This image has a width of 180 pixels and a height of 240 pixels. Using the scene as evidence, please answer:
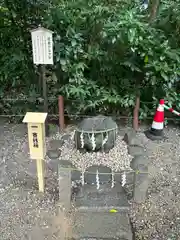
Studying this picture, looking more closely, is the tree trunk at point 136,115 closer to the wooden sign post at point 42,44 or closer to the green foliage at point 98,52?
the green foliage at point 98,52

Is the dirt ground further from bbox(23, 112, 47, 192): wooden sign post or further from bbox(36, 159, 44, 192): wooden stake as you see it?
bbox(23, 112, 47, 192): wooden sign post

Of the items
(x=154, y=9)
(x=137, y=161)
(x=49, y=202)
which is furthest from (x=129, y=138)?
(x=154, y=9)

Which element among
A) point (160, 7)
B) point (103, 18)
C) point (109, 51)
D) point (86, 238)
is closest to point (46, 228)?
point (86, 238)

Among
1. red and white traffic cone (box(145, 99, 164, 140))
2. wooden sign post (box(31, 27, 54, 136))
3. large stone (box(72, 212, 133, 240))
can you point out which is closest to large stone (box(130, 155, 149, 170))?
large stone (box(72, 212, 133, 240))

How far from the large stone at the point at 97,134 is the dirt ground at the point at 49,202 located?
512 millimetres

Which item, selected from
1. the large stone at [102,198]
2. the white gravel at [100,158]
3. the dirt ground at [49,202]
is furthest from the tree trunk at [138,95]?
the large stone at [102,198]

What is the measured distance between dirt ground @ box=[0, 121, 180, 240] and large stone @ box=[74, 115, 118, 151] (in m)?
0.51

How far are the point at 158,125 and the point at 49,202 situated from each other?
2222mm

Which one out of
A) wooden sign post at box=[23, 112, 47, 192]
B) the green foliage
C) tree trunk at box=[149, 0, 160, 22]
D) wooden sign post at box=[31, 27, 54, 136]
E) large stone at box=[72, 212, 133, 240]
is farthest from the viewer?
tree trunk at box=[149, 0, 160, 22]

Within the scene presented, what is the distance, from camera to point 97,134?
132 inches

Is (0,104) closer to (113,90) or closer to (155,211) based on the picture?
(113,90)

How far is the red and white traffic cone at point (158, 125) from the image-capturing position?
13.6ft

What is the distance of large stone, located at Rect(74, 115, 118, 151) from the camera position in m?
3.35

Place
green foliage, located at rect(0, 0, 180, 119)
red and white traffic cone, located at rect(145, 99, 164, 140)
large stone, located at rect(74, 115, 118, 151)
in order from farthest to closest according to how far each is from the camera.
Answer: red and white traffic cone, located at rect(145, 99, 164, 140)
green foliage, located at rect(0, 0, 180, 119)
large stone, located at rect(74, 115, 118, 151)
